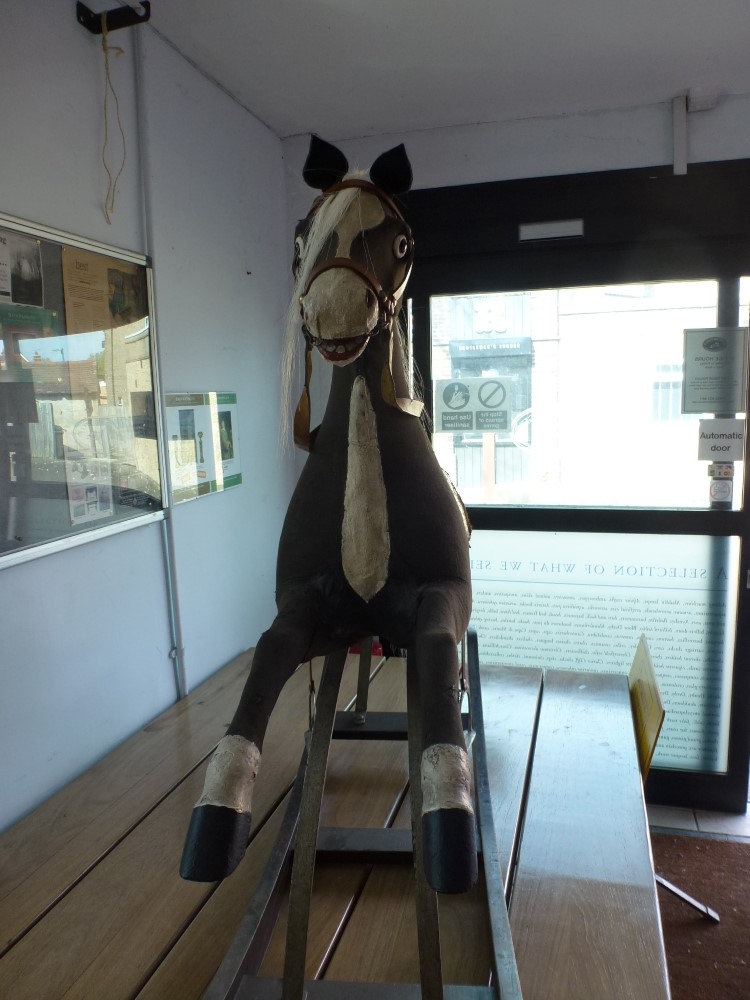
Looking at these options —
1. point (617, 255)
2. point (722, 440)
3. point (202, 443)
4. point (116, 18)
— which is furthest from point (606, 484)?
point (116, 18)

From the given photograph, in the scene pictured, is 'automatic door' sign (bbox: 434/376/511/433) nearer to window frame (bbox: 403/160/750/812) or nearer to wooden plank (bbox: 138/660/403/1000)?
window frame (bbox: 403/160/750/812)

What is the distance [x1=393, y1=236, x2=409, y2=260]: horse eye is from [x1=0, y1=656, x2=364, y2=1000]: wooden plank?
3.09ft

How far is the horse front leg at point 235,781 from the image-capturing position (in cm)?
59

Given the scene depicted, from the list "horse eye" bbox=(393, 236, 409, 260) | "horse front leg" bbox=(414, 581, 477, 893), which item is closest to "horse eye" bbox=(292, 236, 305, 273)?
"horse eye" bbox=(393, 236, 409, 260)

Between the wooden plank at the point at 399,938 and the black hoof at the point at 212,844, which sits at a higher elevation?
the black hoof at the point at 212,844

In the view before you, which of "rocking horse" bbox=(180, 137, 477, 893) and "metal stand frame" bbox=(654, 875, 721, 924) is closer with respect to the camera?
"rocking horse" bbox=(180, 137, 477, 893)

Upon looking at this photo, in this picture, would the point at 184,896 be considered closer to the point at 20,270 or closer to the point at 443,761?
the point at 443,761

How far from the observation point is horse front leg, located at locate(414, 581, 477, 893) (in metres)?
0.57

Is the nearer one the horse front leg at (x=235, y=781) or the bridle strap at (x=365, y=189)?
the horse front leg at (x=235, y=781)

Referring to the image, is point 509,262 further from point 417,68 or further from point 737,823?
point 737,823

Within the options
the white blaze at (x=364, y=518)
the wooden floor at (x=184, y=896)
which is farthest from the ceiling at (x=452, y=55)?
the wooden floor at (x=184, y=896)

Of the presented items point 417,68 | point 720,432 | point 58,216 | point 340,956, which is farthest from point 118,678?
point 720,432

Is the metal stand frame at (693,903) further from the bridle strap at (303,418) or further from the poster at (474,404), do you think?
the bridle strap at (303,418)

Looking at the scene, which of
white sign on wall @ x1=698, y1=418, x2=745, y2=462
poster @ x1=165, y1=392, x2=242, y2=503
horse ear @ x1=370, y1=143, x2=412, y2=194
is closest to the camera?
horse ear @ x1=370, y1=143, x2=412, y2=194
